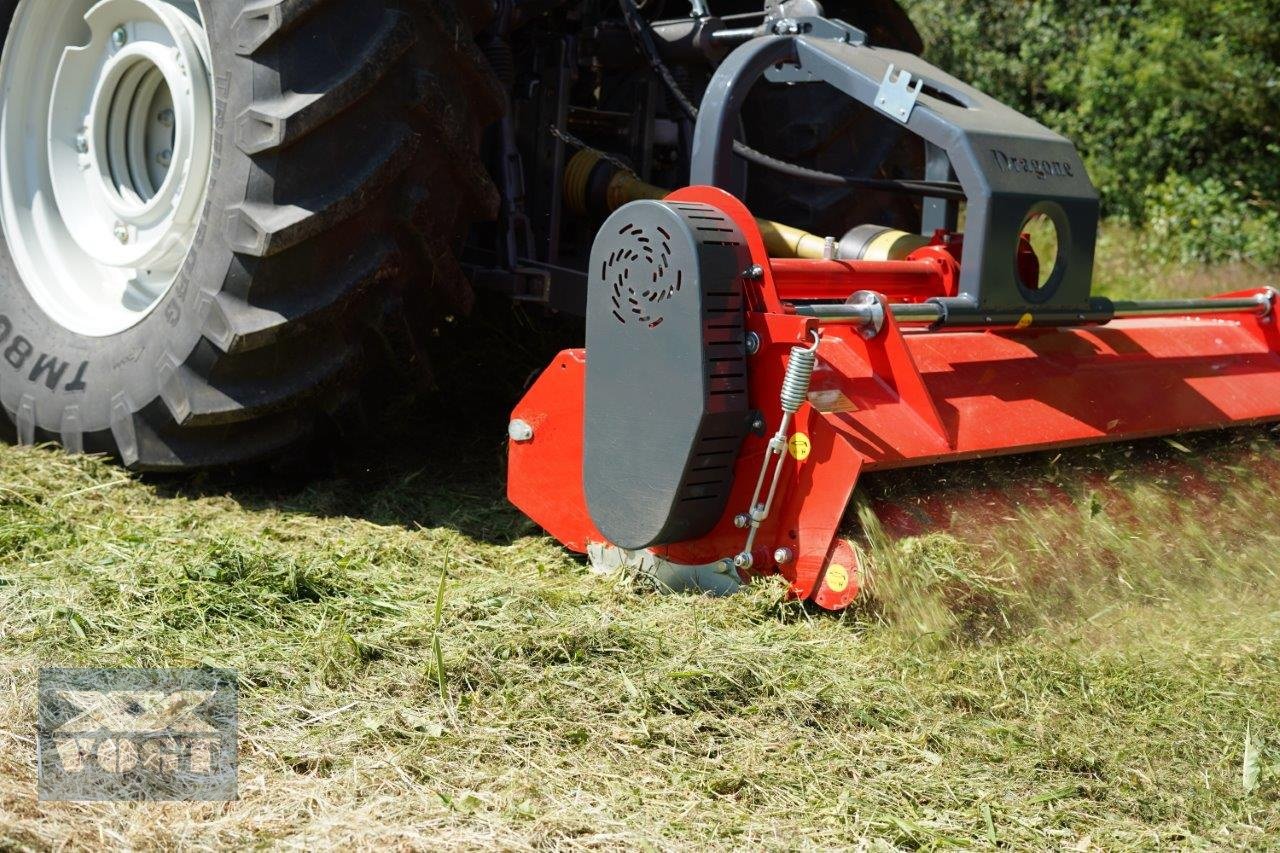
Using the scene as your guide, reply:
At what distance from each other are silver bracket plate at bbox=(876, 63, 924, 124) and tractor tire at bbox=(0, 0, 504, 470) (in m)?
0.79

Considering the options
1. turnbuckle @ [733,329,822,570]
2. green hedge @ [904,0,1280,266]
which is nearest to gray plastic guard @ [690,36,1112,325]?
turnbuckle @ [733,329,822,570]

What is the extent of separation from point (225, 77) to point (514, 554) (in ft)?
3.69

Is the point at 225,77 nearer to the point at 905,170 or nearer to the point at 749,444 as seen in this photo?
the point at 749,444

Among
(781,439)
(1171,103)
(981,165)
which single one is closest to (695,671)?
(781,439)

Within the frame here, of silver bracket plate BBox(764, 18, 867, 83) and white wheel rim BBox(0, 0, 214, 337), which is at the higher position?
silver bracket plate BBox(764, 18, 867, 83)

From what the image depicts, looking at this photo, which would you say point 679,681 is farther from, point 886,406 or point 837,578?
point 886,406

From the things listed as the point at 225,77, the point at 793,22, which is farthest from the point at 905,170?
the point at 225,77

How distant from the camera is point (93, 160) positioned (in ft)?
11.5

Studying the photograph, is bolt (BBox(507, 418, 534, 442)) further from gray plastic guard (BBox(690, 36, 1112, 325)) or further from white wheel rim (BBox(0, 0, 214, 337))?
white wheel rim (BBox(0, 0, 214, 337))

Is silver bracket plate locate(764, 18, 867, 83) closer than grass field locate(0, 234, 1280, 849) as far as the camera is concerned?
No

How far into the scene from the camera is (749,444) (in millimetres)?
2695

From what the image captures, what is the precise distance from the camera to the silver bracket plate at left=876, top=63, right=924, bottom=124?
2943 mm

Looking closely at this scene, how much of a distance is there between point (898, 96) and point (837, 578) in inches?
40.3

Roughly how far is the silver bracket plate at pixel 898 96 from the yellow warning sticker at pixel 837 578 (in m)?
0.96
